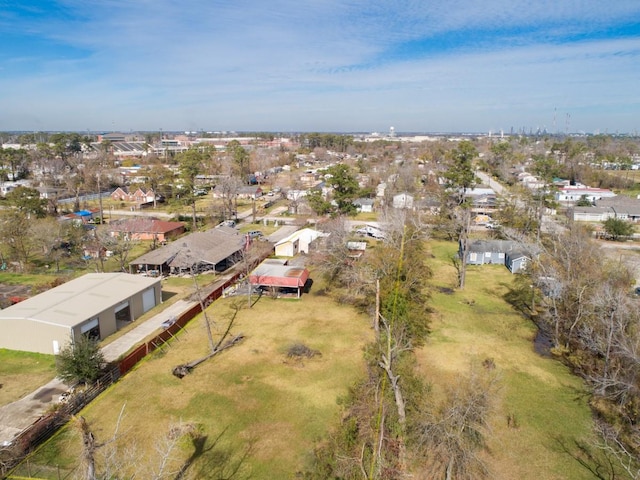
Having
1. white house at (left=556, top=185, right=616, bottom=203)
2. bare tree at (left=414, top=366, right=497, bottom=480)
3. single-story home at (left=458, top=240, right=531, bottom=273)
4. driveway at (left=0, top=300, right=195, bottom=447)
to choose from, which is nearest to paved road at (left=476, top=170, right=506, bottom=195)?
white house at (left=556, top=185, right=616, bottom=203)

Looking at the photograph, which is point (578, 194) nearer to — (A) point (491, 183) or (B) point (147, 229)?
(A) point (491, 183)

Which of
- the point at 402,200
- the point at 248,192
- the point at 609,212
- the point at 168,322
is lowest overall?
the point at 168,322

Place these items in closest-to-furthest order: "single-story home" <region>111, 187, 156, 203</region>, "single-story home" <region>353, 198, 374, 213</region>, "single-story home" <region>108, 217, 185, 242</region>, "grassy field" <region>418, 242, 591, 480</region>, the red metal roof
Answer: "grassy field" <region>418, 242, 591, 480</region>
the red metal roof
"single-story home" <region>108, 217, 185, 242</region>
"single-story home" <region>353, 198, 374, 213</region>
"single-story home" <region>111, 187, 156, 203</region>

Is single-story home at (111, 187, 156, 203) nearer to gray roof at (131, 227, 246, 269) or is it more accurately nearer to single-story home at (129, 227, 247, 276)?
gray roof at (131, 227, 246, 269)

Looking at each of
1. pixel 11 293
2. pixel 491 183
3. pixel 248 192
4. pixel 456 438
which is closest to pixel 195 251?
pixel 11 293

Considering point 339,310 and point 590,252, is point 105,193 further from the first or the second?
point 590,252

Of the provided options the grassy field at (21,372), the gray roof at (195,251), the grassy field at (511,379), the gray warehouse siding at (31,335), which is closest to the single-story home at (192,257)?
the gray roof at (195,251)

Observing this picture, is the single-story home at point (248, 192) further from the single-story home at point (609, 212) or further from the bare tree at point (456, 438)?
the bare tree at point (456, 438)

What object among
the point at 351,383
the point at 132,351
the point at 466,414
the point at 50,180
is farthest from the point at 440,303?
the point at 50,180
